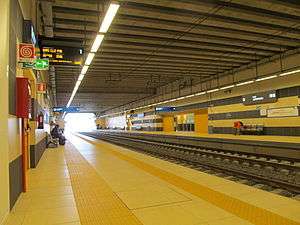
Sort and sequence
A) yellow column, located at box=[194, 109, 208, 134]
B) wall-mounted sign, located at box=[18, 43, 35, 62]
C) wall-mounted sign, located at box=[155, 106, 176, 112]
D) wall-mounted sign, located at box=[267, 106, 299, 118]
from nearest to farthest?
wall-mounted sign, located at box=[18, 43, 35, 62]
wall-mounted sign, located at box=[267, 106, 299, 118]
yellow column, located at box=[194, 109, 208, 134]
wall-mounted sign, located at box=[155, 106, 176, 112]

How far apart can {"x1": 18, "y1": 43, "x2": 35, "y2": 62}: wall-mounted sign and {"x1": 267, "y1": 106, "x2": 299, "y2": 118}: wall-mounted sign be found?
13.7 metres

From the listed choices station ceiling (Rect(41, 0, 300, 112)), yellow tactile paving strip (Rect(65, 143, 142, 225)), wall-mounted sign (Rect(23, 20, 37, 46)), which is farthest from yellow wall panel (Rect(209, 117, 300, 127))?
wall-mounted sign (Rect(23, 20, 37, 46))

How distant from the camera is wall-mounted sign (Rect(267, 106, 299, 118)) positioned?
14964 mm

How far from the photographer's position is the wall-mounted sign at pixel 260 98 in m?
16.4

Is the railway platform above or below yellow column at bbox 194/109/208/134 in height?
below

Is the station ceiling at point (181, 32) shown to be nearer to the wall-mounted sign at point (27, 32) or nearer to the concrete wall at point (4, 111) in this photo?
the wall-mounted sign at point (27, 32)

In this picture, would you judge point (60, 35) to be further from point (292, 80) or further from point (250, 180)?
point (292, 80)

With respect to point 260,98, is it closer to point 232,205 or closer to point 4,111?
point 232,205

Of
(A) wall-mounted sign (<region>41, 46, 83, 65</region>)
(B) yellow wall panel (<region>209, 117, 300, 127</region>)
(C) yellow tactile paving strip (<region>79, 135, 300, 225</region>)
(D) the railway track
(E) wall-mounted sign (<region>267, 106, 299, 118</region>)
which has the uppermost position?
(A) wall-mounted sign (<region>41, 46, 83, 65</region>)

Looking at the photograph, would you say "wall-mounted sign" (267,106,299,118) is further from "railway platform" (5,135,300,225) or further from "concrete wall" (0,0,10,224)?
"concrete wall" (0,0,10,224)

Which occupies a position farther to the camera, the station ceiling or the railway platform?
the station ceiling

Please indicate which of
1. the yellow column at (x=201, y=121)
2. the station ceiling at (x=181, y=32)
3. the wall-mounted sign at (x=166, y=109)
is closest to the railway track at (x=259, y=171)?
the station ceiling at (x=181, y=32)

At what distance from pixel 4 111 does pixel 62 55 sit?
15.9 ft

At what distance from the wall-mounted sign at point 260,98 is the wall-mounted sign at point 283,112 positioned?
2.03 ft
